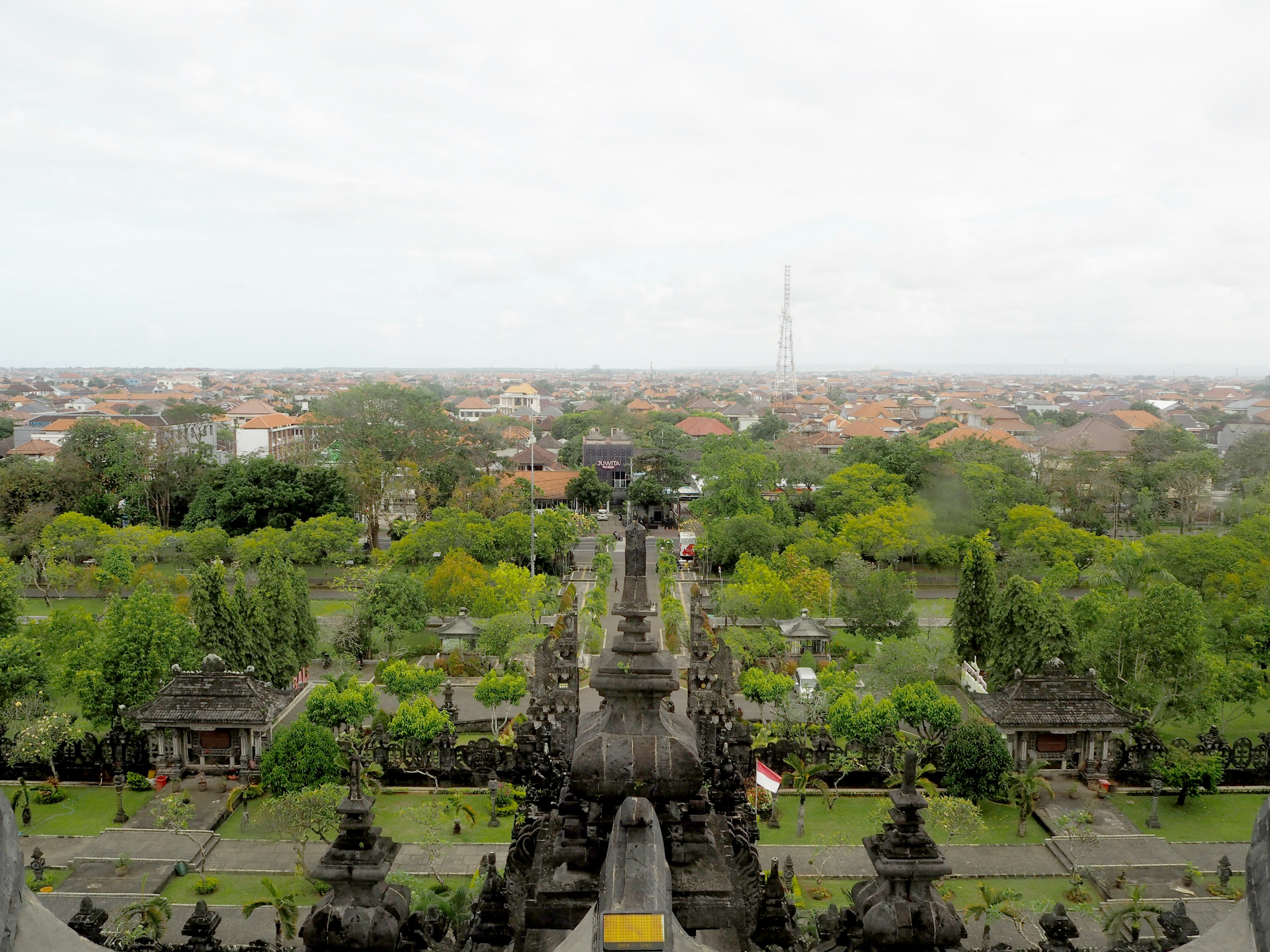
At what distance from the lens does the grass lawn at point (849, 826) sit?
67.3ft

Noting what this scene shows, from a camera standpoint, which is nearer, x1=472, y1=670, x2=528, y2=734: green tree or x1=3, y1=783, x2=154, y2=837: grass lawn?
x1=3, y1=783, x2=154, y2=837: grass lawn

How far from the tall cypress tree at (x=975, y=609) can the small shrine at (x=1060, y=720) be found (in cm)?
586

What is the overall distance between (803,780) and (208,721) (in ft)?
51.1

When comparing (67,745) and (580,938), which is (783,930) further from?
(67,745)

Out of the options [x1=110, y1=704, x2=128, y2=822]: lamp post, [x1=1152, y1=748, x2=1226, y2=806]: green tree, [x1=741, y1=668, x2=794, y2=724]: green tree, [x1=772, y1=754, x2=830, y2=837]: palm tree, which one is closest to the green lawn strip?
[x1=110, y1=704, x2=128, y2=822]: lamp post

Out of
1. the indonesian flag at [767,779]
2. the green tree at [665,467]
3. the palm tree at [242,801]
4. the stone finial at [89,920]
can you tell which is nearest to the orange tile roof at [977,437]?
the green tree at [665,467]

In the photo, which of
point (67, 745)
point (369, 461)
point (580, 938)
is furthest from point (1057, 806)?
point (369, 461)

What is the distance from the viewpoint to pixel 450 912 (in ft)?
45.8

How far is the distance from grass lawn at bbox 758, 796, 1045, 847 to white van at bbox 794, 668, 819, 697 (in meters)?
4.18

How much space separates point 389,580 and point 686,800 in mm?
29249

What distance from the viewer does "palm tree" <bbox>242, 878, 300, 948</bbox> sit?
49.1 feet

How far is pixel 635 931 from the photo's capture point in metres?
3.40

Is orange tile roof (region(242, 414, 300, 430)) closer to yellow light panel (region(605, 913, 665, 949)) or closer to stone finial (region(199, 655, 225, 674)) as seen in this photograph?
stone finial (region(199, 655, 225, 674))

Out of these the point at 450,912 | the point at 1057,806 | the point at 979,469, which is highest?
the point at 979,469
